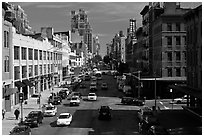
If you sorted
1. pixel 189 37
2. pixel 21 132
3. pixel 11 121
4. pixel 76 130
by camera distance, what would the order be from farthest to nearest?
pixel 189 37
pixel 11 121
pixel 76 130
pixel 21 132

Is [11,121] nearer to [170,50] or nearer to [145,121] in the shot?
[145,121]

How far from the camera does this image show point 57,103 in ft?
177

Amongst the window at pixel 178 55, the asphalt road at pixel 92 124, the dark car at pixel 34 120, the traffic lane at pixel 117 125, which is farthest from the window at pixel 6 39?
the window at pixel 178 55

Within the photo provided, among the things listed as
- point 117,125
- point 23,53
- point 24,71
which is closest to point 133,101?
point 117,125

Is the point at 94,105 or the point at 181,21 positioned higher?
the point at 181,21

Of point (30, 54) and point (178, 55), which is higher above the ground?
point (30, 54)

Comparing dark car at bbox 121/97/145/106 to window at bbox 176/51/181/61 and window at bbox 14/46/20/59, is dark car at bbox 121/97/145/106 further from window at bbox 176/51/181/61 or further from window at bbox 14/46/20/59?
window at bbox 14/46/20/59

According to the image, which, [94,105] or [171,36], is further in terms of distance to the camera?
[171,36]

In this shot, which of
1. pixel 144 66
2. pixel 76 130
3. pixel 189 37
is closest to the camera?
pixel 76 130

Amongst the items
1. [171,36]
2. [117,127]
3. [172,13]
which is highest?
[172,13]

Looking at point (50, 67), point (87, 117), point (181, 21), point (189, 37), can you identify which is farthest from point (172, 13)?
point (50, 67)

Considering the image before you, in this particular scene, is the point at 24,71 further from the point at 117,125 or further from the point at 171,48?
the point at 117,125

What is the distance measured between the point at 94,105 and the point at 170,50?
1909cm

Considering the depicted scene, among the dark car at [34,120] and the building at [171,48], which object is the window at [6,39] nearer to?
the dark car at [34,120]
